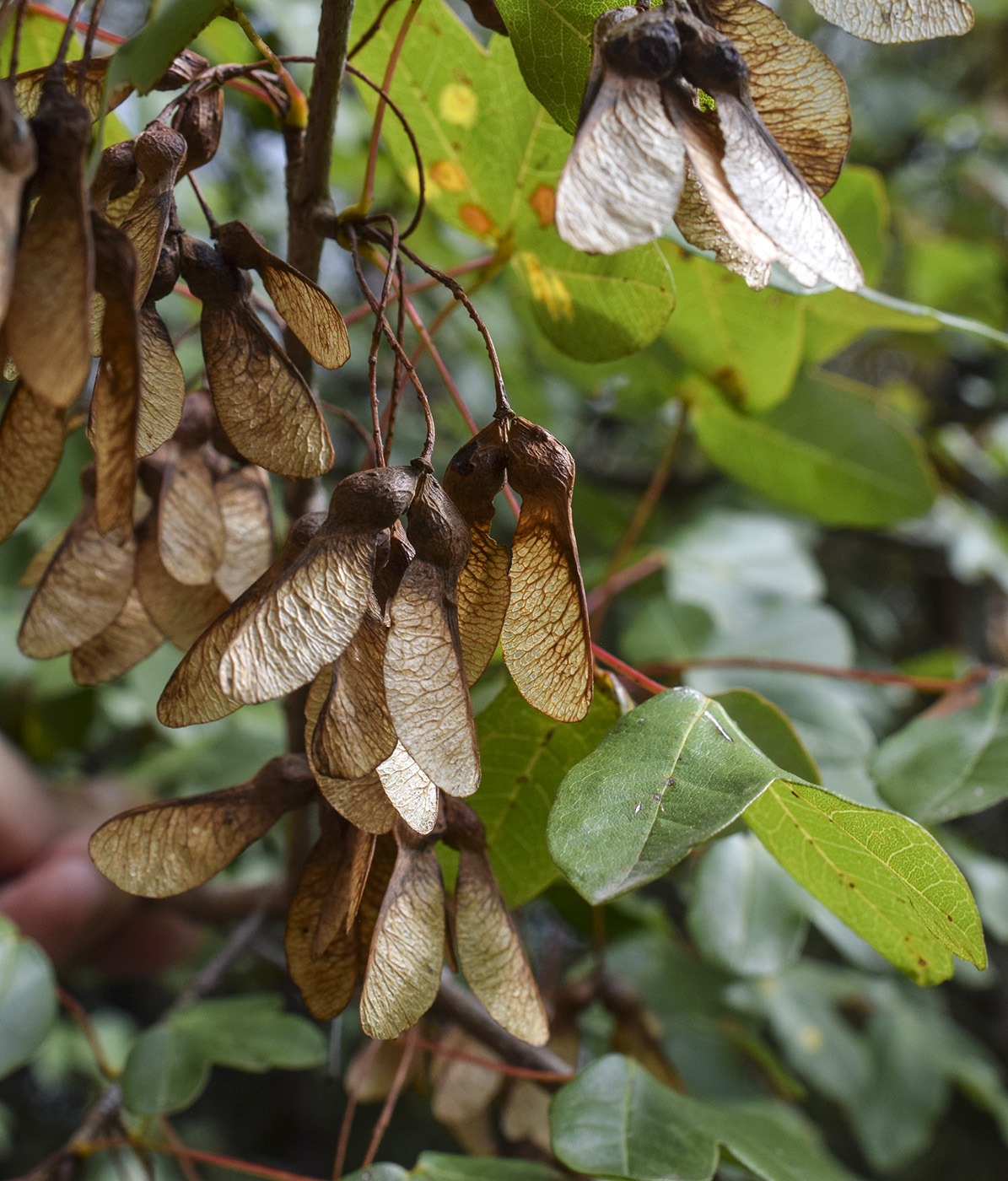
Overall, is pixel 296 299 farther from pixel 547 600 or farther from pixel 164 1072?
pixel 164 1072

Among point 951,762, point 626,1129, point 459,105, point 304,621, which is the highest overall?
point 459,105

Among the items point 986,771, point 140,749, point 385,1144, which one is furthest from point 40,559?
point 385,1144

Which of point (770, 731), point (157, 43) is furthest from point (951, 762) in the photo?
point (157, 43)

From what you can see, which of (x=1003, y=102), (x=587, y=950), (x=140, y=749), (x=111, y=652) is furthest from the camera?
(x=1003, y=102)

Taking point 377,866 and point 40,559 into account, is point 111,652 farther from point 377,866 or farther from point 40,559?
point 377,866

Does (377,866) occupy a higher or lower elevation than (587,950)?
higher

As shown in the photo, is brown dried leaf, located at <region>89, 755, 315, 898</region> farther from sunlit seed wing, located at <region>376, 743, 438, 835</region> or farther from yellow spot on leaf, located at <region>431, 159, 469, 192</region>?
yellow spot on leaf, located at <region>431, 159, 469, 192</region>

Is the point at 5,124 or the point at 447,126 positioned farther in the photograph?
the point at 447,126
